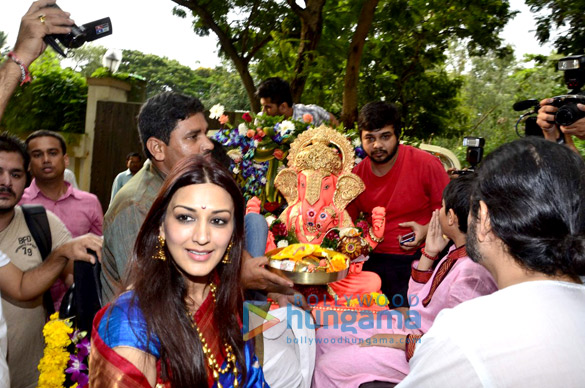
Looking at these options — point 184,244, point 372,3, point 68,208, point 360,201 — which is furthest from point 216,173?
point 372,3

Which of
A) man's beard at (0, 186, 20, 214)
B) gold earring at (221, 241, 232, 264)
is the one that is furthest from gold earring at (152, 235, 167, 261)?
man's beard at (0, 186, 20, 214)

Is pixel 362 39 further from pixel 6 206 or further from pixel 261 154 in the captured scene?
pixel 6 206

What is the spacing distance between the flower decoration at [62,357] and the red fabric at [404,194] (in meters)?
2.46

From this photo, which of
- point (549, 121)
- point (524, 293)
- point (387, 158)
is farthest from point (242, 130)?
→ point (524, 293)

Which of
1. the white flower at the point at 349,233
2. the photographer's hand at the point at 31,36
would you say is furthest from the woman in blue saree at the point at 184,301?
the white flower at the point at 349,233

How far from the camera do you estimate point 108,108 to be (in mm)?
9562

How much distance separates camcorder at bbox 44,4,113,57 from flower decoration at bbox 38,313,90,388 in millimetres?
1231

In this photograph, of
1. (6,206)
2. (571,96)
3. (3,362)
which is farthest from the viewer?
(571,96)

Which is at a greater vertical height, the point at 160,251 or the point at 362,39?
the point at 362,39

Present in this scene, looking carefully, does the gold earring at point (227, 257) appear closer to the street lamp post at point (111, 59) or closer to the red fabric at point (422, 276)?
the red fabric at point (422, 276)

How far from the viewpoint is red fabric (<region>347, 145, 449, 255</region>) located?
13.2ft

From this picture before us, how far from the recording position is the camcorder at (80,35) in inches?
89.1

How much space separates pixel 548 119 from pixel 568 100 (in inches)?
6.6

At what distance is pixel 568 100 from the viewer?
119 inches
